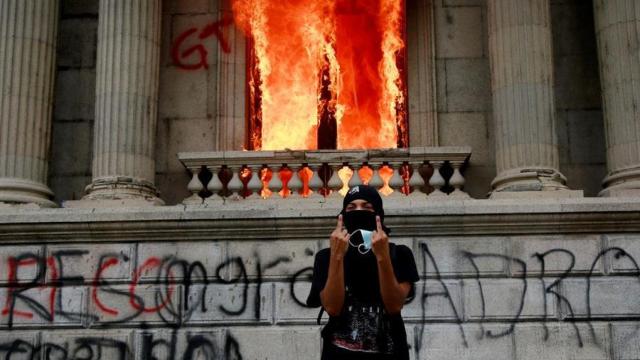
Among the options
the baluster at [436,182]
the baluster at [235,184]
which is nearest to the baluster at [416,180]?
the baluster at [436,182]

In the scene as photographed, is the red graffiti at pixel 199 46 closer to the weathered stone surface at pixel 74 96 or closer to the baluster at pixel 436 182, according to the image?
the weathered stone surface at pixel 74 96

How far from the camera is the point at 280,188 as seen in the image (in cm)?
1287

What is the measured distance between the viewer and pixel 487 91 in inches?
562

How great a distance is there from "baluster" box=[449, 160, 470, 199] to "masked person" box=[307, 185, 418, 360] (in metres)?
7.02

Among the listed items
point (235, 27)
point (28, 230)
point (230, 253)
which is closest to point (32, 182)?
point (28, 230)

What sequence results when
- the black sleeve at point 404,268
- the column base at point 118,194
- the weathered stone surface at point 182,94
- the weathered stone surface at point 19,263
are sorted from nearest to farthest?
1. the black sleeve at point 404,268
2. the weathered stone surface at point 19,263
3. the column base at point 118,194
4. the weathered stone surface at point 182,94

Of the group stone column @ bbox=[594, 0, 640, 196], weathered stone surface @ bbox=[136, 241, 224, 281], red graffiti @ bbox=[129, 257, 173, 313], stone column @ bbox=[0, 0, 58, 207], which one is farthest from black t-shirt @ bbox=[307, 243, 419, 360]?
stone column @ bbox=[0, 0, 58, 207]

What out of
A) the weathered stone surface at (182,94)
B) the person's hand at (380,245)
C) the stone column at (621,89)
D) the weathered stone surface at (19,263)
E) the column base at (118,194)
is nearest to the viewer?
the person's hand at (380,245)

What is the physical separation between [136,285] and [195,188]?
2.20 metres

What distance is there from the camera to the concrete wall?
1399cm

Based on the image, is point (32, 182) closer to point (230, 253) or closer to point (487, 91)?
point (230, 253)

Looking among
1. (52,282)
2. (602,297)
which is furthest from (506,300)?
(52,282)

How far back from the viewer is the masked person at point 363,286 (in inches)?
209

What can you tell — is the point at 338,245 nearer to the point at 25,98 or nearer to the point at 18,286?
the point at 18,286
